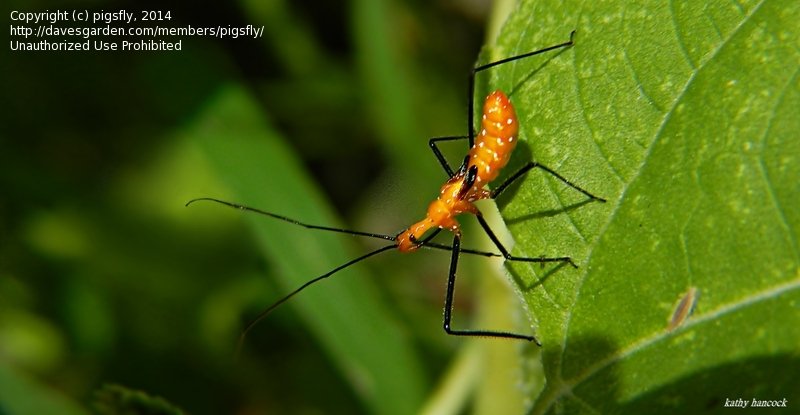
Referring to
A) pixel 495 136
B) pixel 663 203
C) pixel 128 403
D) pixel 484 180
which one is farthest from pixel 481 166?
pixel 128 403

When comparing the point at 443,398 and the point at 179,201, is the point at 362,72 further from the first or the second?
the point at 443,398

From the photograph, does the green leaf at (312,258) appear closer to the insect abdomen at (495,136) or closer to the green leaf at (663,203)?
the insect abdomen at (495,136)

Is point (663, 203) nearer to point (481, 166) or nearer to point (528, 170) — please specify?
point (528, 170)

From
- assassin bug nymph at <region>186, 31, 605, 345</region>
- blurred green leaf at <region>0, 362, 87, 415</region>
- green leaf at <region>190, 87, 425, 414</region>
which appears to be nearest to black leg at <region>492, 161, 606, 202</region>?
assassin bug nymph at <region>186, 31, 605, 345</region>

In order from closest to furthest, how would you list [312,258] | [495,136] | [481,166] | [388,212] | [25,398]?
[495,136] < [481,166] < [25,398] < [312,258] < [388,212]

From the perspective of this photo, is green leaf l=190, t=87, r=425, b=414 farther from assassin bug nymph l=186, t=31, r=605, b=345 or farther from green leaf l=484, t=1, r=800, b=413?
green leaf l=484, t=1, r=800, b=413

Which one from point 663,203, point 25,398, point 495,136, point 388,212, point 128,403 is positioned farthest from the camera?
point 388,212

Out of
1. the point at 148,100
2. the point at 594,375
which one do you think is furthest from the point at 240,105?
the point at 594,375
